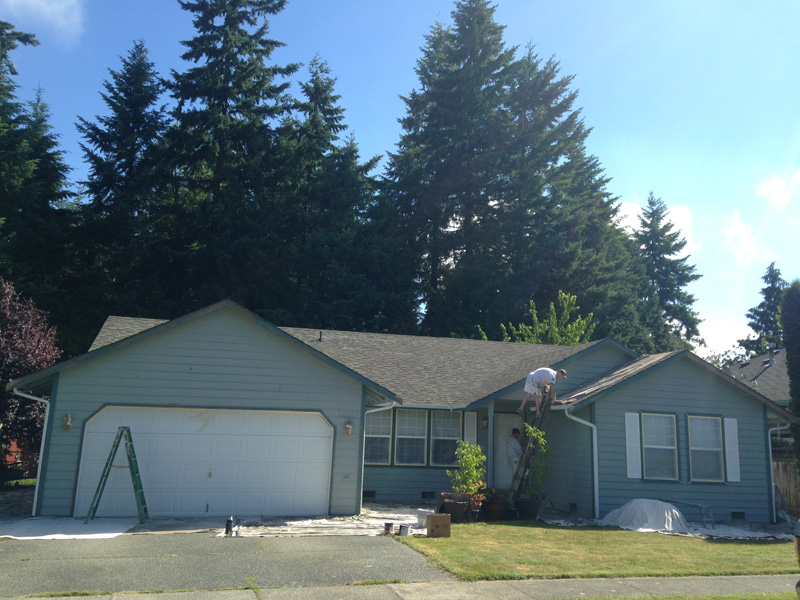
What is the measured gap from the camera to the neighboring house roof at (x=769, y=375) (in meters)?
23.8

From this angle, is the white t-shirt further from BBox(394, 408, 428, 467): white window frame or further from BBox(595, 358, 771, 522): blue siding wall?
BBox(394, 408, 428, 467): white window frame

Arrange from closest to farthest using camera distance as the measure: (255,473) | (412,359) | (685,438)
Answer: (255,473) < (685,438) < (412,359)

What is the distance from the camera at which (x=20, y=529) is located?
1080 centimetres

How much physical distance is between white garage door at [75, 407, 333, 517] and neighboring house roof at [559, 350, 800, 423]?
5825 mm

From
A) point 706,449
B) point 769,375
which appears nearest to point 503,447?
point 706,449

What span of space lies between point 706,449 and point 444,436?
643 cm

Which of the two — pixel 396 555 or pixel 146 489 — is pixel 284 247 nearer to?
pixel 146 489

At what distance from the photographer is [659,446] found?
1473cm

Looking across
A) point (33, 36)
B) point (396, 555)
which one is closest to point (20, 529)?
point (396, 555)

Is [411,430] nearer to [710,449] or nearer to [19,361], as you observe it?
[710,449]

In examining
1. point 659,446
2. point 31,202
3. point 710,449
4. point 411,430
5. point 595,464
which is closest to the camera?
point 595,464

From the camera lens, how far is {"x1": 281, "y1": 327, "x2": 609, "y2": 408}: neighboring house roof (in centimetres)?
1661

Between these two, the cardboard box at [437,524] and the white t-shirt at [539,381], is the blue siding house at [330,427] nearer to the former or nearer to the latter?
the white t-shirt at [539,381]

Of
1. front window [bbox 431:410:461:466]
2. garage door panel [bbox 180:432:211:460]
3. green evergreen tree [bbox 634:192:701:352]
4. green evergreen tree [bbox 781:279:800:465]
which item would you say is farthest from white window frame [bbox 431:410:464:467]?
green evergreen tree [bbox 634:192:701:352]
